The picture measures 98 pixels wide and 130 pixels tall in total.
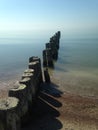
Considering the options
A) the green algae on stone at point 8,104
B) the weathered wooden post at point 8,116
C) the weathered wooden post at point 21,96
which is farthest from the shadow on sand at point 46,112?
the weathered wooden post at point 8,116

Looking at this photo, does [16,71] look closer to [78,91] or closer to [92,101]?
[78,91]

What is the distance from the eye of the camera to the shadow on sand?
30.9ft

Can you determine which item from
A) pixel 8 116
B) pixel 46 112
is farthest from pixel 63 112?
pixel 8 116

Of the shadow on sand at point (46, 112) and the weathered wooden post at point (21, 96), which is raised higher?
the weathered wooden post at point (21, 96)

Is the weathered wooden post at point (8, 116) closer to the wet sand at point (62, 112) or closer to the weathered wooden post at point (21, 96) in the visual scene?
the weathered wooden post at point (21, 96)

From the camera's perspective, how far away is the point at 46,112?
1073cm

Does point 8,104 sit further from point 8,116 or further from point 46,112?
point 46,112

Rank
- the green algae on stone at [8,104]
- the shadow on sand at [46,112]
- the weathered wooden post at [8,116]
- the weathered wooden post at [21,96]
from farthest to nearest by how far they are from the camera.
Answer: the shadow on sand at [46,112], the weathered wooden post at [21,96], the green algae on stone at [8,104], the weathered wooden post at [8,116]

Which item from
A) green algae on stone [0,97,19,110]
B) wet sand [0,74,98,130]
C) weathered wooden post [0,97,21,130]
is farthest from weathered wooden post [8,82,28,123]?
weathered wooden post [0,97,21,130]

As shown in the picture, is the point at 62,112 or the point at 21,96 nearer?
the point at 21,96

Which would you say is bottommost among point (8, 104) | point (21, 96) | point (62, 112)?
point (62, 112)

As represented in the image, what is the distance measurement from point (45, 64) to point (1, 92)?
25.4ft

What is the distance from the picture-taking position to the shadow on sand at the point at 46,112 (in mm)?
9430

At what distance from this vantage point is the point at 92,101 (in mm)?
12508
